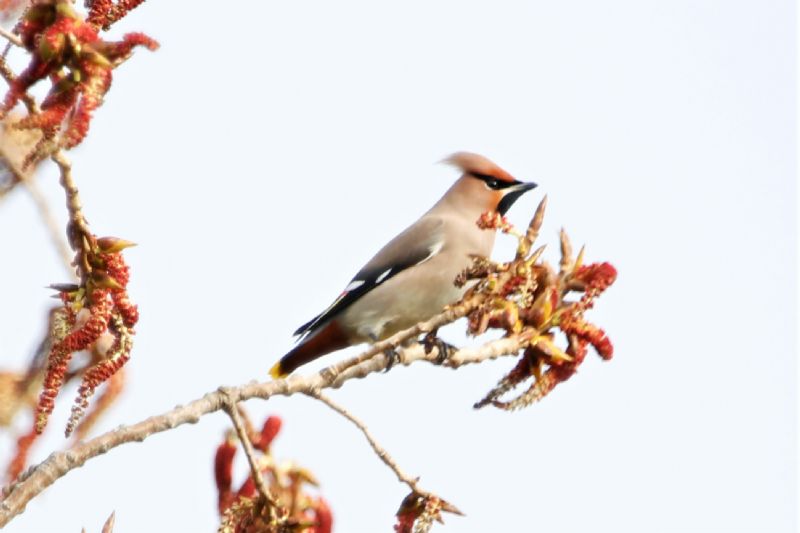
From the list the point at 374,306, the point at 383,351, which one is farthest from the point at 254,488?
the point at 374,306

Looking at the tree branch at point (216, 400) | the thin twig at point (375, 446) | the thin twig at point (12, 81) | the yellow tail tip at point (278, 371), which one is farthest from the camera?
the yellow tail tip at point (278, 371)

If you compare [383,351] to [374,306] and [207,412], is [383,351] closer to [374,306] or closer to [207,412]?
[207,412]

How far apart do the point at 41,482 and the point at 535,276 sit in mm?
861

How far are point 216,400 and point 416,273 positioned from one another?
2872 millimetres

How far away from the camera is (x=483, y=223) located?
7.13 ft

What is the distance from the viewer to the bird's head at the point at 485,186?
5602mm

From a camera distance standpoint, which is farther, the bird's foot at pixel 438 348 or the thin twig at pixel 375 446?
the bird's foot at pixel 438 348

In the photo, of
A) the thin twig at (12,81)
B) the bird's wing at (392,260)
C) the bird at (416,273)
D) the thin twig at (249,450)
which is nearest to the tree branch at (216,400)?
the thin twig at (249,450)

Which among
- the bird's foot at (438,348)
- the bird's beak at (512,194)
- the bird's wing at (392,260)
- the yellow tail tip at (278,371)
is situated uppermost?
the bird's beak at (512,194)

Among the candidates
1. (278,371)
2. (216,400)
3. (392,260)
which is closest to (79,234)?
(216,400)

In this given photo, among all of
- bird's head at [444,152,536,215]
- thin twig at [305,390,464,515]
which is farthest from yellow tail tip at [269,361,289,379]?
thin twig at [305,390,464,515]

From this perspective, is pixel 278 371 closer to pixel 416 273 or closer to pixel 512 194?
pixel 416 273

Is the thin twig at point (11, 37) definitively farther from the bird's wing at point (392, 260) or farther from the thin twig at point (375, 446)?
the bird's wing at point (392, 260)

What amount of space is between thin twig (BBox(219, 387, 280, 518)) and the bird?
2.41 m
